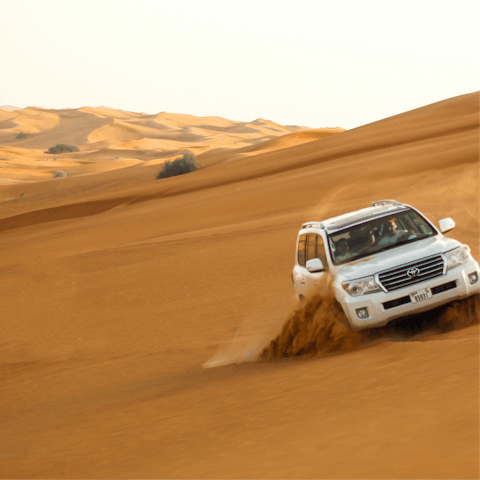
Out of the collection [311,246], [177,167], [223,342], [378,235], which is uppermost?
[177,167]

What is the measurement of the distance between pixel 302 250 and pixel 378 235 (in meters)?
1.31

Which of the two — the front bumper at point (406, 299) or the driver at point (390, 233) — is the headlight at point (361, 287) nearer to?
the front bumper at point (406, 299)

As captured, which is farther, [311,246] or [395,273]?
[311,246]

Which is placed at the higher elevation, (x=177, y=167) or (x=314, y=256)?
(x=177, y=167)

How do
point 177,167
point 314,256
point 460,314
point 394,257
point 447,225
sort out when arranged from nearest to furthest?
point 394,257
point 460,314
point 447,225
point 314,256
point 177,167

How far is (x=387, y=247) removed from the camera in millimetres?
8133

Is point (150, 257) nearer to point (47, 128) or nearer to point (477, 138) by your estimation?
point (477, 138)

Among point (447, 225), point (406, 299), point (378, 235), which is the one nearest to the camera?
point (406, 299)

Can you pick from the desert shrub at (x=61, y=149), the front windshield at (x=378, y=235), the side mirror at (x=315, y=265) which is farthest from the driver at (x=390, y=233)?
the desert shrub at (x=61, y=149)

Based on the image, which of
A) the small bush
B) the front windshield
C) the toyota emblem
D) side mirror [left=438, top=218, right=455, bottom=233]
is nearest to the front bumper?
the toyota emblem

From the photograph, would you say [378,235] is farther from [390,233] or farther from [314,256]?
[314,256]

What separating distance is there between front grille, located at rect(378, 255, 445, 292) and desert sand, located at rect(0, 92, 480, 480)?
2.05 feet

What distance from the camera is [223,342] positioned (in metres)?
11.0

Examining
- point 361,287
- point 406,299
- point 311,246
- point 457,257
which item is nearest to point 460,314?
point 457,257
